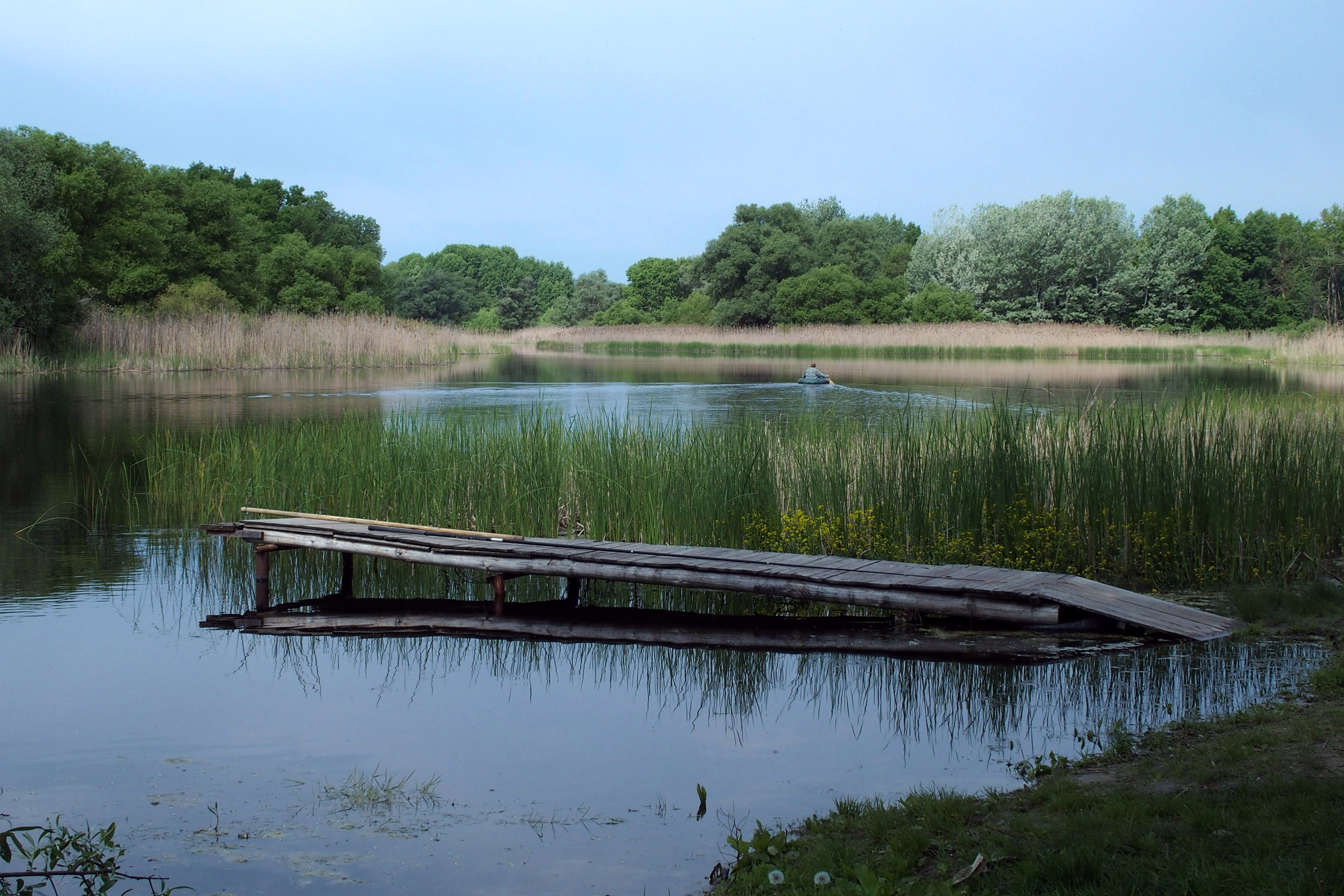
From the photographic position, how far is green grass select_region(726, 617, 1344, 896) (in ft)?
9.11

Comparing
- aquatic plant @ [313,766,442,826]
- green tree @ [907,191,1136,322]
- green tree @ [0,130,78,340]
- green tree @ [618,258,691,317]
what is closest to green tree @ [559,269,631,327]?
green tree @ [618,258,691,317]

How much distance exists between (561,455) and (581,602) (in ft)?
6.98

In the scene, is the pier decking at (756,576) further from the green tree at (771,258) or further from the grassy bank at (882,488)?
the green tree at (771,258)

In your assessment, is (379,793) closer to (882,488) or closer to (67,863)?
(67,863)

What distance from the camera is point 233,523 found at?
291 inches

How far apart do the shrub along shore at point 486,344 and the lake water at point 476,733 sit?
24622 millimetres

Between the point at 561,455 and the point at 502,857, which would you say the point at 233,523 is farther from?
the point at 502,857

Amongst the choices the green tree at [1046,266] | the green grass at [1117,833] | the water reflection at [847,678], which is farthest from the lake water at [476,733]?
the green tree at [1046,266]

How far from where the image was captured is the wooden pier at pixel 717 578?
5.72 m

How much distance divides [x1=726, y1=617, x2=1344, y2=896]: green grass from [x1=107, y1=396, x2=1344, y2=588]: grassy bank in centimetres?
327

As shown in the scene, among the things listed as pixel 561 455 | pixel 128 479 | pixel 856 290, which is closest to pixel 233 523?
pixel 561 455

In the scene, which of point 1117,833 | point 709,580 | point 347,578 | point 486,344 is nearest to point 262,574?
point 347,578

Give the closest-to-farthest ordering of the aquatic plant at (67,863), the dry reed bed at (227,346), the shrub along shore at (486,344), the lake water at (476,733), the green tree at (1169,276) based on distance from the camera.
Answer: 1. the aquatic plant at (67,863)
2. the lake water at (476,733)
3. the dry reed bed at (227,346)
4. the shrub along shore at (486,344)
5. the green tree at (1169,276)

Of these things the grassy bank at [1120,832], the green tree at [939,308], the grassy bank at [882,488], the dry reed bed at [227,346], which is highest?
the green tree at [939,308]
